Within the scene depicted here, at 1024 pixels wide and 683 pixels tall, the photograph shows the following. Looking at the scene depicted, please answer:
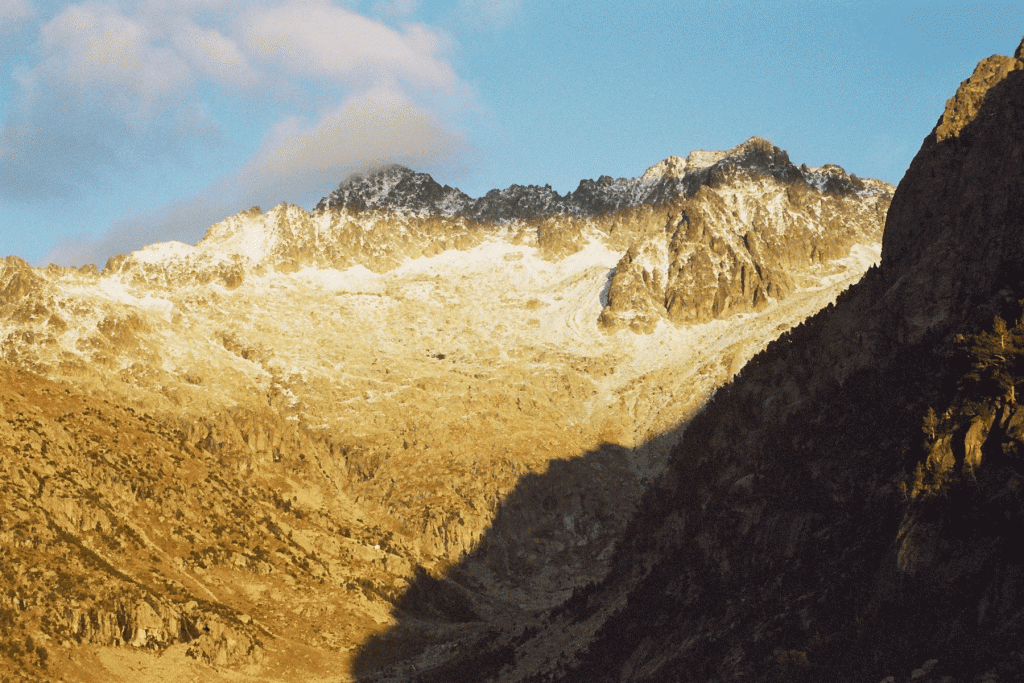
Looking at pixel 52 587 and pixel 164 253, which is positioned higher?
pixel 164 253

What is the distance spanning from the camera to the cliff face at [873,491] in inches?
1711

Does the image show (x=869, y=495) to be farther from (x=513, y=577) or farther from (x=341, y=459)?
(x=341, y=459)

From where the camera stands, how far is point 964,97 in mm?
82125

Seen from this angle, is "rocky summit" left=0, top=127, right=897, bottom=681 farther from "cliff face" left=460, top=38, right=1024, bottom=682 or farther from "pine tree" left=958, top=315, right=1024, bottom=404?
"pine tree" left=958, top=315, right=1024, bottom=404

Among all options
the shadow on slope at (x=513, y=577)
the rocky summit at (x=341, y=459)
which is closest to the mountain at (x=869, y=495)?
the rocky summit at (x=341, y=459)

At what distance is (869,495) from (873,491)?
0.96ft

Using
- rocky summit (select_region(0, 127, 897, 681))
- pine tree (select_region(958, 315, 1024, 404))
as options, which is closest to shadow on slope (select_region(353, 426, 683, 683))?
rocky summit (select_region(0, 127, 897, 681))

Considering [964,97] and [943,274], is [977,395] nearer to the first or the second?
[943,274]

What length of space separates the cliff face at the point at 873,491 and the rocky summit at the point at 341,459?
130cm

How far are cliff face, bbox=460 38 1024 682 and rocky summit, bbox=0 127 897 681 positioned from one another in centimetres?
130

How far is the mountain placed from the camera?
43500mm

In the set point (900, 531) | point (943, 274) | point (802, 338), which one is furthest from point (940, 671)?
point (802, 338)

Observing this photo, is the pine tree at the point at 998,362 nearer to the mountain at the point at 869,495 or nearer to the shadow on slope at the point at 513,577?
the mountain at the point at 869,495

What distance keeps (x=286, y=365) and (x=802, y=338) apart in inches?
3671
